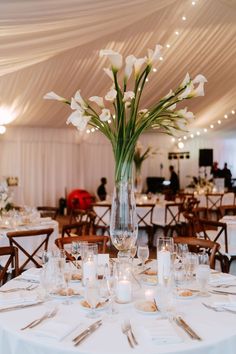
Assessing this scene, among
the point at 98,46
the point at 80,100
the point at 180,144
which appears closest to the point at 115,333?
the point at 80,100

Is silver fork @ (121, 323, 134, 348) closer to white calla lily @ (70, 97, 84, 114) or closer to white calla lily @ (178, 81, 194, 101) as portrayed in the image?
white calla lily @ (70, 97, 84, 114)

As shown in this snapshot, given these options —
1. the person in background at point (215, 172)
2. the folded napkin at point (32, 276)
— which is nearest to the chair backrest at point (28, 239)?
the folded napkin at point (32, 276)

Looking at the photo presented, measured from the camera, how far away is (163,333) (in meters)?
1.73

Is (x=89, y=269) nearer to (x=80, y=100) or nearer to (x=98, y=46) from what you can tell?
(x=80, y=100)

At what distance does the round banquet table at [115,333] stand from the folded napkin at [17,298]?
96 millimetres

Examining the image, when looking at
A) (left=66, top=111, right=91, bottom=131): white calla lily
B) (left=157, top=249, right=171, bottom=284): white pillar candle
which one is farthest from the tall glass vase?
(left=66, top=111, right=91, bottom=131): white calla lily

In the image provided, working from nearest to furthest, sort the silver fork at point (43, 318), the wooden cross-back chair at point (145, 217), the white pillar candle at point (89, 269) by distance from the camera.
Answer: the silver fork at point (43, 318) → the white pillar candle at point (89, 269) → the wooden cross-back chair at point (145, 217)

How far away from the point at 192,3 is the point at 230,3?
63 cm

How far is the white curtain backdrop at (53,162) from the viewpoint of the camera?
1223cm

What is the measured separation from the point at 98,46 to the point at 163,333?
6.79 m

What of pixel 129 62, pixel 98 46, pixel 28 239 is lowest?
pixel 28 239

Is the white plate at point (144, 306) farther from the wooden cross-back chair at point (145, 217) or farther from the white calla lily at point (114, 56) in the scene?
the wooden cross-back chair at point (145, 217)

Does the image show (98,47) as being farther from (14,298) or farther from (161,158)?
(161,158)

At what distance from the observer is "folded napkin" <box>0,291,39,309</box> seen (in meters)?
2.13
